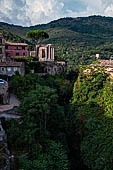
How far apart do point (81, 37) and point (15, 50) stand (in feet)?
230

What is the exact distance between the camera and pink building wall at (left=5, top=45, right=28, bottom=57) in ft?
112

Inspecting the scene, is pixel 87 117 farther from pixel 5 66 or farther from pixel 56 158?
pixel 5 66

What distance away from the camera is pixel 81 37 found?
3829 inches

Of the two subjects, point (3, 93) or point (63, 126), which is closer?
point (3, 93)

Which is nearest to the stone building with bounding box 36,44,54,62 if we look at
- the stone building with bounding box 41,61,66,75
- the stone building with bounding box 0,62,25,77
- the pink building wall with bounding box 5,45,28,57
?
the stone building with bounding box 41,61,66,75

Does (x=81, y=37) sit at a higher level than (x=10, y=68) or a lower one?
higher

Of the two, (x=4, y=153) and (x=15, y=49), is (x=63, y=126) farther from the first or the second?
(x=15, y=49)

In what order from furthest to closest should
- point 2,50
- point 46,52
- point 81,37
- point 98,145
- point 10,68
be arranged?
point 81,37
point 46,52
point 2,50
point 10,68
point 98,145

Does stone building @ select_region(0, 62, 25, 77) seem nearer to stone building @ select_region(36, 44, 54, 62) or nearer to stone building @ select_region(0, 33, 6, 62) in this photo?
stone building @ select_region(0, 33, 6, 62)

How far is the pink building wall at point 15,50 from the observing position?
1344 inches

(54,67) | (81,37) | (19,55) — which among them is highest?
(81,37)

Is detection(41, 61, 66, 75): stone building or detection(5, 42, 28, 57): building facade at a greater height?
detection(5, 42, 28, 57): building facade

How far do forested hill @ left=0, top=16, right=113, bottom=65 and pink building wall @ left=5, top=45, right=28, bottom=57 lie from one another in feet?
44.8

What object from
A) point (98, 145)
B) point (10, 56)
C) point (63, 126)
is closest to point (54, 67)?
point (10, 56)
